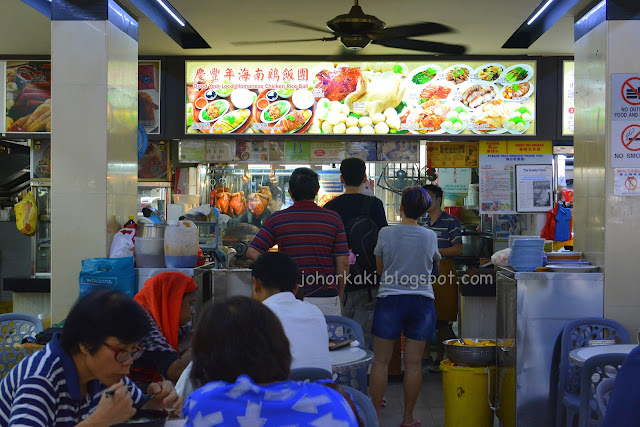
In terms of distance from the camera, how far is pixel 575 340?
4.66 metres

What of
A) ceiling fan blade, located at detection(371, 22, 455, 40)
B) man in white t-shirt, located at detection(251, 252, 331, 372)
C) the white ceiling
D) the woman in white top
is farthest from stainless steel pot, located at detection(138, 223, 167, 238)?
man in white t-shirt, located at detection(251, 252, 331, 372)

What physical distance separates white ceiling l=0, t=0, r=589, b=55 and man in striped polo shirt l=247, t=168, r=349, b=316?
1906mm

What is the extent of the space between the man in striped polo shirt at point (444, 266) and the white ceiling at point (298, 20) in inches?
61.8

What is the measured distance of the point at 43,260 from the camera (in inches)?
297

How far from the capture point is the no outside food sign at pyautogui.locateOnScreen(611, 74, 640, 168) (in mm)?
5102

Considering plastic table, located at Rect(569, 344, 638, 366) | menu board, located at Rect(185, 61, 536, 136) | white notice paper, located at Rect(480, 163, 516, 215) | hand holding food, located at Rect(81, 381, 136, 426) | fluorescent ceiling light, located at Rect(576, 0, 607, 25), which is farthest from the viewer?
white notice paper, located at Rect(480, 163, 516, 215)

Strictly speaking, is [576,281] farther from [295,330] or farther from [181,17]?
[181,17]

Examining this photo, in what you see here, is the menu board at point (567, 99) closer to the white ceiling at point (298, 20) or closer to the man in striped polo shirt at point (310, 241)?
the white ceiling at point (298, 20)

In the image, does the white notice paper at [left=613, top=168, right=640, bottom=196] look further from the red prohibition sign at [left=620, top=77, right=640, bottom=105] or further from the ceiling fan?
the ceiling fan

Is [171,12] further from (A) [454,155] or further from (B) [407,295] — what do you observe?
(A) [454,155]

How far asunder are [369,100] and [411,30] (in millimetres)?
1427

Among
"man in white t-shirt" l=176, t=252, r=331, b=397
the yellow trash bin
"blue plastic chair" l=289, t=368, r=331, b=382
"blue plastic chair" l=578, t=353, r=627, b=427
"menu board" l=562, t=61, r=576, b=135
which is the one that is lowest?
the yellow trash bin

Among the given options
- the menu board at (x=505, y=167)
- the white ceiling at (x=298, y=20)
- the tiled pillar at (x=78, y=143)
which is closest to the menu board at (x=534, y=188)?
the menu board at (x=505, y=167)

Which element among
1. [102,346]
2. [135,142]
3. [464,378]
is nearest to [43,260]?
[135,142]
